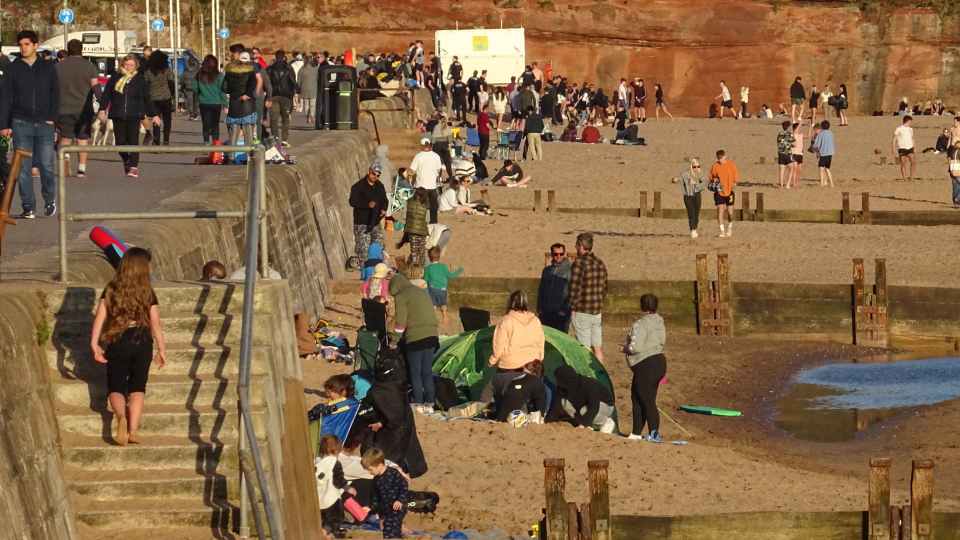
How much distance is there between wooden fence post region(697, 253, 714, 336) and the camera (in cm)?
2650

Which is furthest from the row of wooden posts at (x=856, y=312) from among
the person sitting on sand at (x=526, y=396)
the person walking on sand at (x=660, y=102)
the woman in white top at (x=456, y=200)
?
the person walking on sand at (x=660, y=102)

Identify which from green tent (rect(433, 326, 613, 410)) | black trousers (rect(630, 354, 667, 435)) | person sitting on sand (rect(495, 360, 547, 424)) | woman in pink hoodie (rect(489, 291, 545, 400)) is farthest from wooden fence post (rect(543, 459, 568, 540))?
green tent (rect(433, 326, 613, 410))

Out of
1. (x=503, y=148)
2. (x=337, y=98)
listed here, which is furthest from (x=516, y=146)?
(x=337, y=98)

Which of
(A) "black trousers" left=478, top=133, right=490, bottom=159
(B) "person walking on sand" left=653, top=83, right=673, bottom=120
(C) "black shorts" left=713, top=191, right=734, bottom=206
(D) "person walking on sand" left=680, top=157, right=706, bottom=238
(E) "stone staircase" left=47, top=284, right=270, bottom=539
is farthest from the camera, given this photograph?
(B) "person walking on sand" left=653, top=83, right=673, bottom=120

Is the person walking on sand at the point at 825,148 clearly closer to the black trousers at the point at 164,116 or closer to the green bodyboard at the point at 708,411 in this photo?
the black trousers at the point at 164,116

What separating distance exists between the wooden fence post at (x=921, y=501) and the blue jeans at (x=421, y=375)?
225 inches

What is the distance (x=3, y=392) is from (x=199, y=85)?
1827cm

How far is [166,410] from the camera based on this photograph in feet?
39.1

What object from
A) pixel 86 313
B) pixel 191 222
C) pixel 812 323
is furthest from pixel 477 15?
pixel 86 313

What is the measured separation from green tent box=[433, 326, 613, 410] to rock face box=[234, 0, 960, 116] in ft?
184

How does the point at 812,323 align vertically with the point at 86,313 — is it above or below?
below

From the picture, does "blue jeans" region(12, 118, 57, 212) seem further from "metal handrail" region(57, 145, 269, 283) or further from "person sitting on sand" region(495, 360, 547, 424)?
"metal handrail" region(57, 145, 269, 283)

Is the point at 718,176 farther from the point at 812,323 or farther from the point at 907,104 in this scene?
the point at 907,104

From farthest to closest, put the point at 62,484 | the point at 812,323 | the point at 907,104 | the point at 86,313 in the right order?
the point at 907,104 → the point at 812,323 → the point at 86,313 → the point at 62,484
